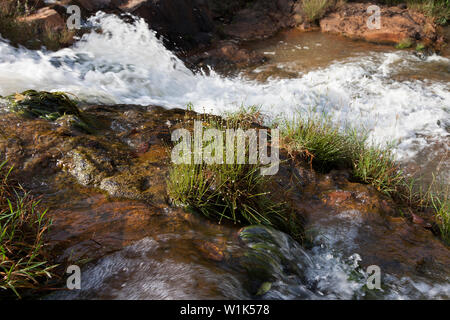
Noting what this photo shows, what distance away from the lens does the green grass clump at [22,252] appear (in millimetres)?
2180

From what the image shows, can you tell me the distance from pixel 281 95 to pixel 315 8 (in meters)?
5.45

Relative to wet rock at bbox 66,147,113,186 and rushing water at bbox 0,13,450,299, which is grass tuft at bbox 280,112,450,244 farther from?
wet rock at bbox 66,147,113,186

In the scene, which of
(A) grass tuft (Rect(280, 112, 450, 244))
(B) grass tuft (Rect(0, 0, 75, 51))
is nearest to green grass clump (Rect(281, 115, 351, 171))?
(A) grass tuft (Rect(280, 112, 450, 244))

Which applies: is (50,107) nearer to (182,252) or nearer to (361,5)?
(182,252)

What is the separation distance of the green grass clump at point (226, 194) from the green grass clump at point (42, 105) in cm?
204

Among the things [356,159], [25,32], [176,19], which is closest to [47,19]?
[25,32]

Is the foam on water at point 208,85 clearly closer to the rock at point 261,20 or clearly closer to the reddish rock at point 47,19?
the reddish rock at point 47,19

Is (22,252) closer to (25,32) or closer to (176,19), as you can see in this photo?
(25,32)

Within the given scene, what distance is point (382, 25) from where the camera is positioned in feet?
33.7

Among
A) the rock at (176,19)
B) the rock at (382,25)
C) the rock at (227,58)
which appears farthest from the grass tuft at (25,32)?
the rock at (382,25)

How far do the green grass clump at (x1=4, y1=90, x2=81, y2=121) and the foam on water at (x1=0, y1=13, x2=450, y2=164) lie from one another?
90 cm
